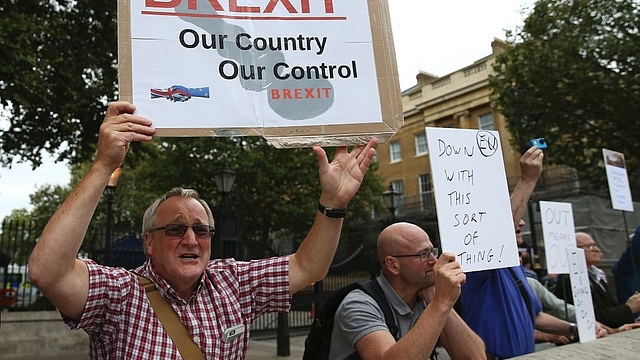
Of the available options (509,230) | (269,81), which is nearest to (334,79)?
(269,81)

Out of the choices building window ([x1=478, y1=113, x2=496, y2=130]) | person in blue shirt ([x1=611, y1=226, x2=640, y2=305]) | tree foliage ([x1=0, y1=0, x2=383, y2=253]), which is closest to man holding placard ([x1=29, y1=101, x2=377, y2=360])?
person in blue shirt ([x1=611, y1=226, x2=640, y2=305])

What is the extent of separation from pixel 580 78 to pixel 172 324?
17.4 m

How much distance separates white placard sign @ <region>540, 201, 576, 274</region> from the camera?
3762 millimetres

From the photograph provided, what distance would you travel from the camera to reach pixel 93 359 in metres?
2.02

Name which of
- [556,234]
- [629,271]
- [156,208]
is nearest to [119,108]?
[156,208]

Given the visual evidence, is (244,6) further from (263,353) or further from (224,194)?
(263,353)

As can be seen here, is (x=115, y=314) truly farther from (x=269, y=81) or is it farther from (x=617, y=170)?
(x=617, y=170)

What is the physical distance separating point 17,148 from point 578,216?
2000 cm

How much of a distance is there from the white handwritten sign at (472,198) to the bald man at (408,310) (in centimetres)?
18

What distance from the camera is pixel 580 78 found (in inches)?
648

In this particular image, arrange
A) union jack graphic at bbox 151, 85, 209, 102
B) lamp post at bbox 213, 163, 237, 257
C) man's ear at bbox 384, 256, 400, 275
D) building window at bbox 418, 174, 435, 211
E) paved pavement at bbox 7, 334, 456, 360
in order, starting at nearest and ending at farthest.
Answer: union jack graphic at bbox 151, 85, 209, 102
man's ear at bbox 384, 256, 400, 275
paved pavement at bbox 7, 334, 456, 360
lamp post at bbox 213, 163, 237, 257
building window at bbox 418, 174, 435, 211

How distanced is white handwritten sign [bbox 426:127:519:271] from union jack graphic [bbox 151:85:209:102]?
111 centimetres

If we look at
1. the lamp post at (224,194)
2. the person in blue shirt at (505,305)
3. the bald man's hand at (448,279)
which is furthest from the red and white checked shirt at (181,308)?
the lamp post at (224,194)

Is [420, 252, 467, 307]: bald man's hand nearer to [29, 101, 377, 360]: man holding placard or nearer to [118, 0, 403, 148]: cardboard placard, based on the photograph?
[29, 101, 377, 360]: man holding placard
